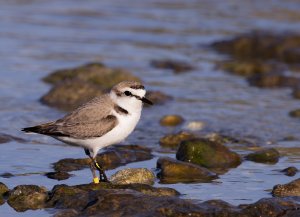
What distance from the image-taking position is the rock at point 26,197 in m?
7.71

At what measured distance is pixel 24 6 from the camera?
20.8 meters

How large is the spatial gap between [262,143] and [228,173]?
1.78 meters

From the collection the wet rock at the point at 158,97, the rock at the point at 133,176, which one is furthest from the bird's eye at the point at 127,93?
the wet rock at the point at 158,97

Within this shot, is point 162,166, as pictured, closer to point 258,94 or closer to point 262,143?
point 262,143

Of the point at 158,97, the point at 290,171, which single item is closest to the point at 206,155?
the point at 290,171

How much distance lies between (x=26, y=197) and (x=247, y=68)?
8.49 m

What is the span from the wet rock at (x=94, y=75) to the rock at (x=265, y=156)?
475cm

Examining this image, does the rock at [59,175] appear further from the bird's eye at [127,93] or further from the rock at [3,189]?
the bird's eye at [127,93]

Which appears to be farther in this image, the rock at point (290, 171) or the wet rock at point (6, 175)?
the rock at point (290, 171)

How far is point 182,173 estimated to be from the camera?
8.89 metres

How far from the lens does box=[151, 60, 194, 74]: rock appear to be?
15.5 metres

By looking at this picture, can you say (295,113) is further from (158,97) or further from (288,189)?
(288,189)

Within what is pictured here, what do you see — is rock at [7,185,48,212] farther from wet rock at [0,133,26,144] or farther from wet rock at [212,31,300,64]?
wet rock at [212,31,300,64]

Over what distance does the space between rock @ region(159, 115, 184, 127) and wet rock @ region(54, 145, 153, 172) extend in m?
1.75
